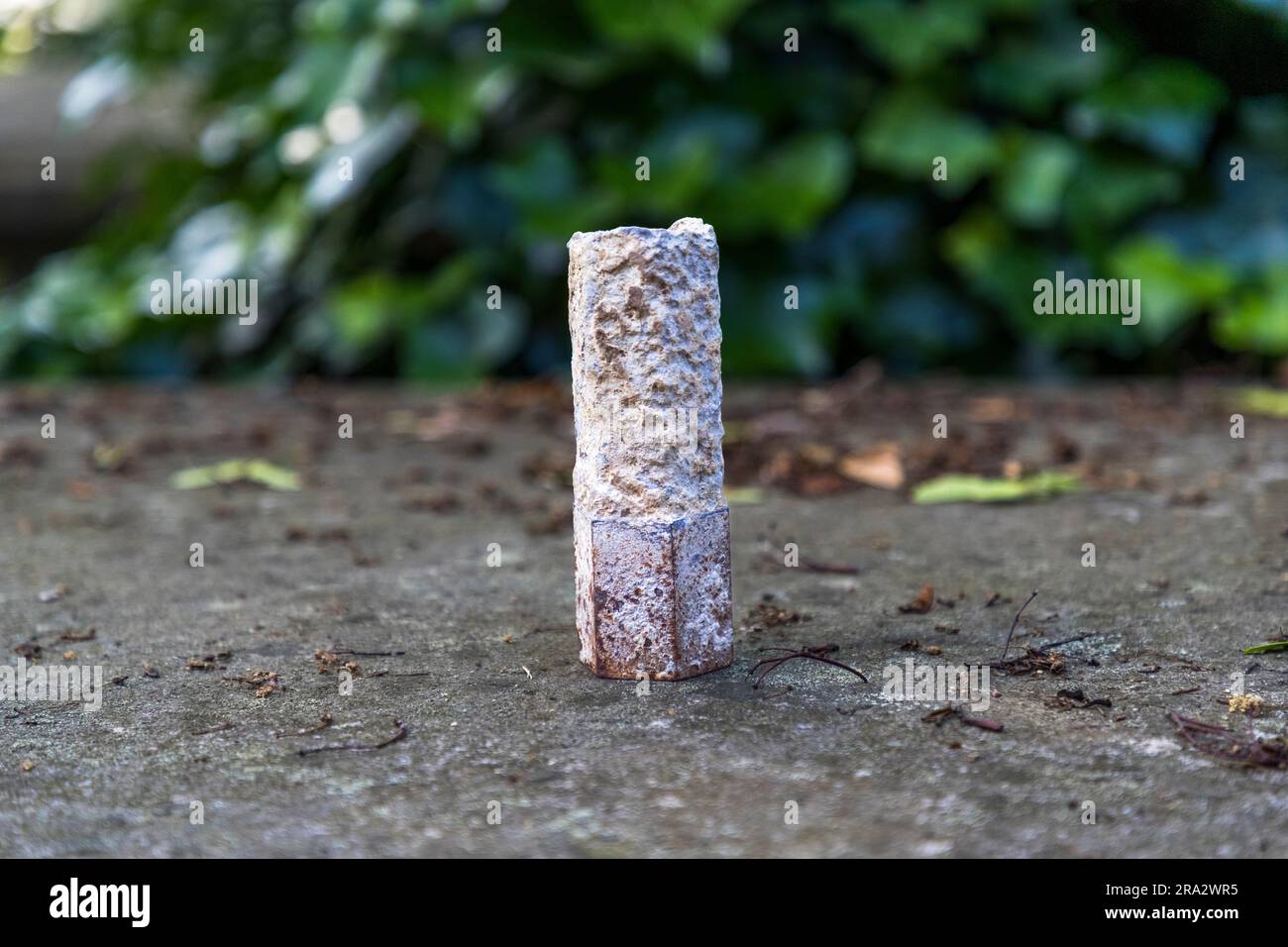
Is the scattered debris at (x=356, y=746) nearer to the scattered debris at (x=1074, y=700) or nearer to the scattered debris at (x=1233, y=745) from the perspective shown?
the scattered debris at (x=1074, y=700)

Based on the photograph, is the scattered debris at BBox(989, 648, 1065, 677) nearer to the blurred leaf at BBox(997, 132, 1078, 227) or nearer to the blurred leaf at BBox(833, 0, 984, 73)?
the blurred leaf at BBox(997, 132, 1078, 227)

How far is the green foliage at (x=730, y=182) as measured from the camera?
15.4ft

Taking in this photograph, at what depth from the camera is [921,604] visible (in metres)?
2.28

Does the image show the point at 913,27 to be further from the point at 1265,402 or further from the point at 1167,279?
the point at 1265,402

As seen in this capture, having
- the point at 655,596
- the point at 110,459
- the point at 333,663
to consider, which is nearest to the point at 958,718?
the point at 655,596

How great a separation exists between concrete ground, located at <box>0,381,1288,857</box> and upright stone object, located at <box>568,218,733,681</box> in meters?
0.08

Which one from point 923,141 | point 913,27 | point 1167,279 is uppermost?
point 913,27

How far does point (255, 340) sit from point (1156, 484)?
3725mm

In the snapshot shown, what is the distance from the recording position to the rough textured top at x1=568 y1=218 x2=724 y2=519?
6.28ft

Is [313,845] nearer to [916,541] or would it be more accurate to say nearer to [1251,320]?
[916,541]

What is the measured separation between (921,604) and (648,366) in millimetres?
733

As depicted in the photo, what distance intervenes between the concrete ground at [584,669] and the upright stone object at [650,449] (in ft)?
0.27

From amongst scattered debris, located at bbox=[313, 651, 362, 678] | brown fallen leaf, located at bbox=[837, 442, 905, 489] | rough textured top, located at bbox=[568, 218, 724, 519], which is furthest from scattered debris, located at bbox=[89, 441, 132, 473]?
rough textured top, located at bbox=[568, 218, 724, 519]
